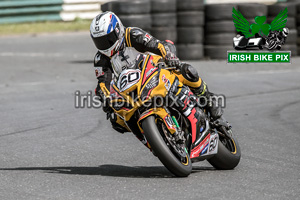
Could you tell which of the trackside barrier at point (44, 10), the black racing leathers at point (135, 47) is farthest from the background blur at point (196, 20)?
the black racing leathers at point (135, 47)

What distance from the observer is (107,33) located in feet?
17.9

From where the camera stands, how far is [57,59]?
16359 mm

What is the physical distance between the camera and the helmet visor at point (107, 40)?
5488 mm

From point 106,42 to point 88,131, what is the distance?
2556 mm

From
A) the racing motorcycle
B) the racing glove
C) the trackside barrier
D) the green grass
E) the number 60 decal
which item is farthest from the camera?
the trackside barrier

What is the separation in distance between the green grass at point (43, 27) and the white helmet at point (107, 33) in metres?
16.0

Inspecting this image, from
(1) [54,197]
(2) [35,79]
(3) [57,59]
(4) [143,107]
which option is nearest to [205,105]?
(4) [143,107]

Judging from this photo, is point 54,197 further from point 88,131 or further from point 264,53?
point 264,53

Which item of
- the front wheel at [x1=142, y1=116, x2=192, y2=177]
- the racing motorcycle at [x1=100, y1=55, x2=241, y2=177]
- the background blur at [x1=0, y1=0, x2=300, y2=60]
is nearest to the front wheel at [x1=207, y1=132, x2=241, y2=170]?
the racing motorcycle at [x1=100, y1=55, x2=241, y2=177]

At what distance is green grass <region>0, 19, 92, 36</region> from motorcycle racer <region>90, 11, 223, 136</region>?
15840 millimetres

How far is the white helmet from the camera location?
5473 mm

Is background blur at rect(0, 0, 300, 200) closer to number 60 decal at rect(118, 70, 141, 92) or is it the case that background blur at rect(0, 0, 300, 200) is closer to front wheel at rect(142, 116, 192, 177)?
front wheel at rect(142, 116, 192, 177)

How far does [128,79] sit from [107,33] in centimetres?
49

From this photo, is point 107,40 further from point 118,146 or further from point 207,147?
point 118,146
